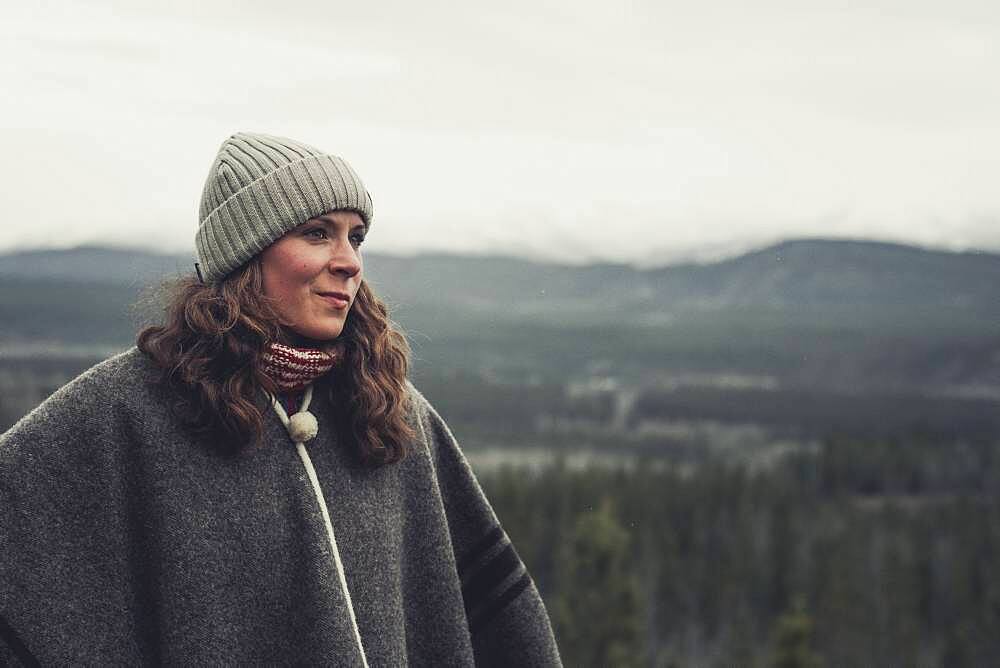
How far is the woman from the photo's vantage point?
257 cm

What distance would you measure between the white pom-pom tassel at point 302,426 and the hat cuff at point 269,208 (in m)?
0.37

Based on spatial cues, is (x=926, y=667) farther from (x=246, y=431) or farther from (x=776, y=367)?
(x=776, y=367)

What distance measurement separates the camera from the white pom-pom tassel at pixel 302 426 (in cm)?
280

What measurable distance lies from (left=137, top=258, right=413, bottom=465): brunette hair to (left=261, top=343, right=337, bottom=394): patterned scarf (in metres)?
0.02

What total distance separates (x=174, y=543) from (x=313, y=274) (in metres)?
0.67

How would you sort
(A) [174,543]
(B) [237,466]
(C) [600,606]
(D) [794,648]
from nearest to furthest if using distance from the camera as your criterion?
(A) [174,543] → (B) [237,466] → (D) [794,648] → (C) [600,606]

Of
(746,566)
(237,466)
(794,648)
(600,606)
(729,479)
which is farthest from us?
(729,479)

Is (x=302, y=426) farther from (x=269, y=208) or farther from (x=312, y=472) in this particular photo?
(x=269, y=208)

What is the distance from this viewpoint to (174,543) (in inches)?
103

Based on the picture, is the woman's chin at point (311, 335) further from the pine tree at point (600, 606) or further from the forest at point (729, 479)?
the pine tree at point (600, 606)

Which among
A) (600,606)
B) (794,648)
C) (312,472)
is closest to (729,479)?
(600,606)

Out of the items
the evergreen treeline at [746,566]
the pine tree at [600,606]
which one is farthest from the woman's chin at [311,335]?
the evergreen treeline at [746,566]

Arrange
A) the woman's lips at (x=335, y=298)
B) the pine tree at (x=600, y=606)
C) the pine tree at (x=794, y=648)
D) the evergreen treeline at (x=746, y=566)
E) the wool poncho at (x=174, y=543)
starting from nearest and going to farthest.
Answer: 1. the wool poncho at (x=174, y=543)
2. the woman's lips at (x=335, y=298)
3. the pine tree at (x=794, y=648)
4. the pine tree at (x=600, y=606)
5. the evergreen treeline at (x=746, y=566)

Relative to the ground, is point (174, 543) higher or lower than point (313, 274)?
lower
